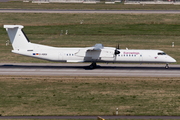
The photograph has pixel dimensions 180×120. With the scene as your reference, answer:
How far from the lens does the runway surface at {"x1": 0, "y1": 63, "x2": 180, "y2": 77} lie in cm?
4181

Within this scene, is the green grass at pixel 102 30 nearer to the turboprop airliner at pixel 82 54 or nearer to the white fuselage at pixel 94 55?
the turboprop airliner at pixel 82 54

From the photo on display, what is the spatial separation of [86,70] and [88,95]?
12.7m

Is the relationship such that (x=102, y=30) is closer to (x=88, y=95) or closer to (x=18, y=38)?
(x=18, y=38)

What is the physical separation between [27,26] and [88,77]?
51.4 m

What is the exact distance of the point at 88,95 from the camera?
3241 cm

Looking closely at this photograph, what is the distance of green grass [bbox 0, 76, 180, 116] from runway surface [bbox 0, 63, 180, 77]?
8.17ft

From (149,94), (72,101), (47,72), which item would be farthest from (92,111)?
(47,72)

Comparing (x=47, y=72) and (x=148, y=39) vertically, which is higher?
(x=148, y=39)

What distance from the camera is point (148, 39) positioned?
72438 millimetres

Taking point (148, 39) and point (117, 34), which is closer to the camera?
point (148, 39)

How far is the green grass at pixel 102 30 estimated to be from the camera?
68.6 m

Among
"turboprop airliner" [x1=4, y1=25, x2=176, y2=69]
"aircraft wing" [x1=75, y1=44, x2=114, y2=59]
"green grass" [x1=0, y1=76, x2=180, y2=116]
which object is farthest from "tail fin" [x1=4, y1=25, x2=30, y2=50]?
"aircraft wing" [x1=75, y1=44, x2=114, y2=59]

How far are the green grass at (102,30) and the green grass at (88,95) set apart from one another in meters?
23.5

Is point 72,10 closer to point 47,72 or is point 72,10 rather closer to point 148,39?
point 148,39
